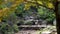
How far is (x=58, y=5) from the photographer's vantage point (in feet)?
4.86

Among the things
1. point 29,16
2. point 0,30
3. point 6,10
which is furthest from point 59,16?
point 29,16

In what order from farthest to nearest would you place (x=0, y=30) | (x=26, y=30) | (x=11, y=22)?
(x=26, y=30) → (x=11, y=22) → (x=0, y=30)

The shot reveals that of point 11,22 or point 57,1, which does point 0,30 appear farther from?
point 57,1

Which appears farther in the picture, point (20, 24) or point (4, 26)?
point (20, 24)

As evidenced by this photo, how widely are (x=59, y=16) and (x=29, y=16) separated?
6.31 metres

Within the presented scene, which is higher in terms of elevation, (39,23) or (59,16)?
(59,16)

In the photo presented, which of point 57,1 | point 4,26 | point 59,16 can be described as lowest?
point 4,26

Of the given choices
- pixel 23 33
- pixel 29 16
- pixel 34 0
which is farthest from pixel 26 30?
pixel 34 0

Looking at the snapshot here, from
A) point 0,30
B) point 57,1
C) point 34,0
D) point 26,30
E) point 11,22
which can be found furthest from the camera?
point 26,30

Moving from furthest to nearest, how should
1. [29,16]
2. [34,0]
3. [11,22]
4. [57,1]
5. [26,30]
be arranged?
1. [29,16]
2. [26,30]
3. [11,22]
4. [34,0]
5. [57,1]

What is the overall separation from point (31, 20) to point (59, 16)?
5943 mm

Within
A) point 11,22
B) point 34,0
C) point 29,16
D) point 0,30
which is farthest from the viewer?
point 29,16

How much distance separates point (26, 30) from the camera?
6992 mm

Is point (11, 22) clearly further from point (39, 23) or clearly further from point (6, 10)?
point (6, 10)
